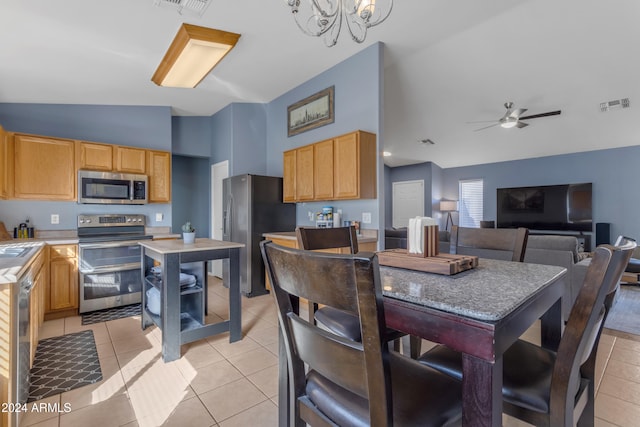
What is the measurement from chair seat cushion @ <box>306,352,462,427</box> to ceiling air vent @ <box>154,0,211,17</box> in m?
2.73

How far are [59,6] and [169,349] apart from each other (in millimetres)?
2725

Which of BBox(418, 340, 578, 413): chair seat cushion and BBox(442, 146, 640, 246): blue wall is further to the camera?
BBox(442, 146, 640, 246): blue wall

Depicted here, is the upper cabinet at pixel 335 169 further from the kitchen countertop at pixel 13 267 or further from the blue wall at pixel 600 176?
the blue wall at pixel 600 176

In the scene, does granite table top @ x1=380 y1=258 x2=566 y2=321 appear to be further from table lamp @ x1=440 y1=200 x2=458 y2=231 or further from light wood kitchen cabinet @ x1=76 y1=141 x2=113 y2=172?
table lamp @ x1=440 y1=200 x2=458 y2=231

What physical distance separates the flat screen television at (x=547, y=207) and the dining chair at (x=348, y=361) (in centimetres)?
733

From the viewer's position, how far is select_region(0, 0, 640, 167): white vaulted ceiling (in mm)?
2559

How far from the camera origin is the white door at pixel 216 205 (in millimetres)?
5172

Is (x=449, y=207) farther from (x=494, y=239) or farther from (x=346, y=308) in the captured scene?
(x=346, y=308)

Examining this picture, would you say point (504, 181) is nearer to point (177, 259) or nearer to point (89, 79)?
Answer: point (177, 259)

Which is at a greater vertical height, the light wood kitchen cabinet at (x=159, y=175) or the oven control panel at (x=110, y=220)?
the light wood kitchen cabinet at (x=159, y=175)

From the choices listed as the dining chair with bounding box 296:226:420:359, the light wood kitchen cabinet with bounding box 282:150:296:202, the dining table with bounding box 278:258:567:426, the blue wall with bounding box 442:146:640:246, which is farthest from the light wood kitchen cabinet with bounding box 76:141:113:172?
the blue wall with bounding box 442:146:640:246

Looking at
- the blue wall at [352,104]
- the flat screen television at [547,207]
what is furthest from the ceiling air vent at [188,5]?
the flat screen television at [547,207]

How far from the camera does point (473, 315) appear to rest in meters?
0.66

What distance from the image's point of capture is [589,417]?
3.92 feet
